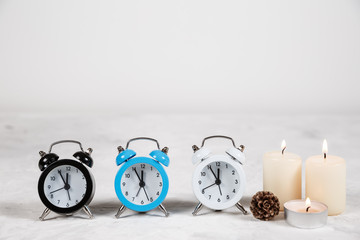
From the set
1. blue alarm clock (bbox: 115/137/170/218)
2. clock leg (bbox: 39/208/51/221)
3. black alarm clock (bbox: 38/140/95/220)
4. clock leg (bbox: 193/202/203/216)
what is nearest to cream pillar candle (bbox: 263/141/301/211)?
clock leg (bbox: 193/202/203/216)

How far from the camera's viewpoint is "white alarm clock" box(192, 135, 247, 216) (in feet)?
9.53

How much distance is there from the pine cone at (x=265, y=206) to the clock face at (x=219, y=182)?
11cm

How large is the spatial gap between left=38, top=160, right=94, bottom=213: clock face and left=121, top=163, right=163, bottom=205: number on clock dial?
168 mm

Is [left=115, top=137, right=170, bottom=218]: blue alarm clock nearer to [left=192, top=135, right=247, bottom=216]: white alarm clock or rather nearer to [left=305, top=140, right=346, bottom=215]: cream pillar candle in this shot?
[left=192, top=135, right=247, bottom=216]: white alarm clock

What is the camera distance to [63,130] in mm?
4453

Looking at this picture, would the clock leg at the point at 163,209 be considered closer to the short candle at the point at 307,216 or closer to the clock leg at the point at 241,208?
the clock leg at the point at 241,208

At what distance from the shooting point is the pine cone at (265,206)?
279 cm

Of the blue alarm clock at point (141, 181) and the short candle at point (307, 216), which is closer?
the short candle at point (307, 216)

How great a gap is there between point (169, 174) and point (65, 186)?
0.90m

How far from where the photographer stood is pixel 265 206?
2.78 metres

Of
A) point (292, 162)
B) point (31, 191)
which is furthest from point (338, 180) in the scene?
point (31, 191)

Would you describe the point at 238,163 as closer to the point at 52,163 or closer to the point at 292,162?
the point at 292,162

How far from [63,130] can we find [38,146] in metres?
0.30

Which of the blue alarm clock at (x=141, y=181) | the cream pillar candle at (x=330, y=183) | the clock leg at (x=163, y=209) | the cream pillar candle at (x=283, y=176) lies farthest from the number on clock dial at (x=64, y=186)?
the cream pillar candle at (x=330, y=183)
